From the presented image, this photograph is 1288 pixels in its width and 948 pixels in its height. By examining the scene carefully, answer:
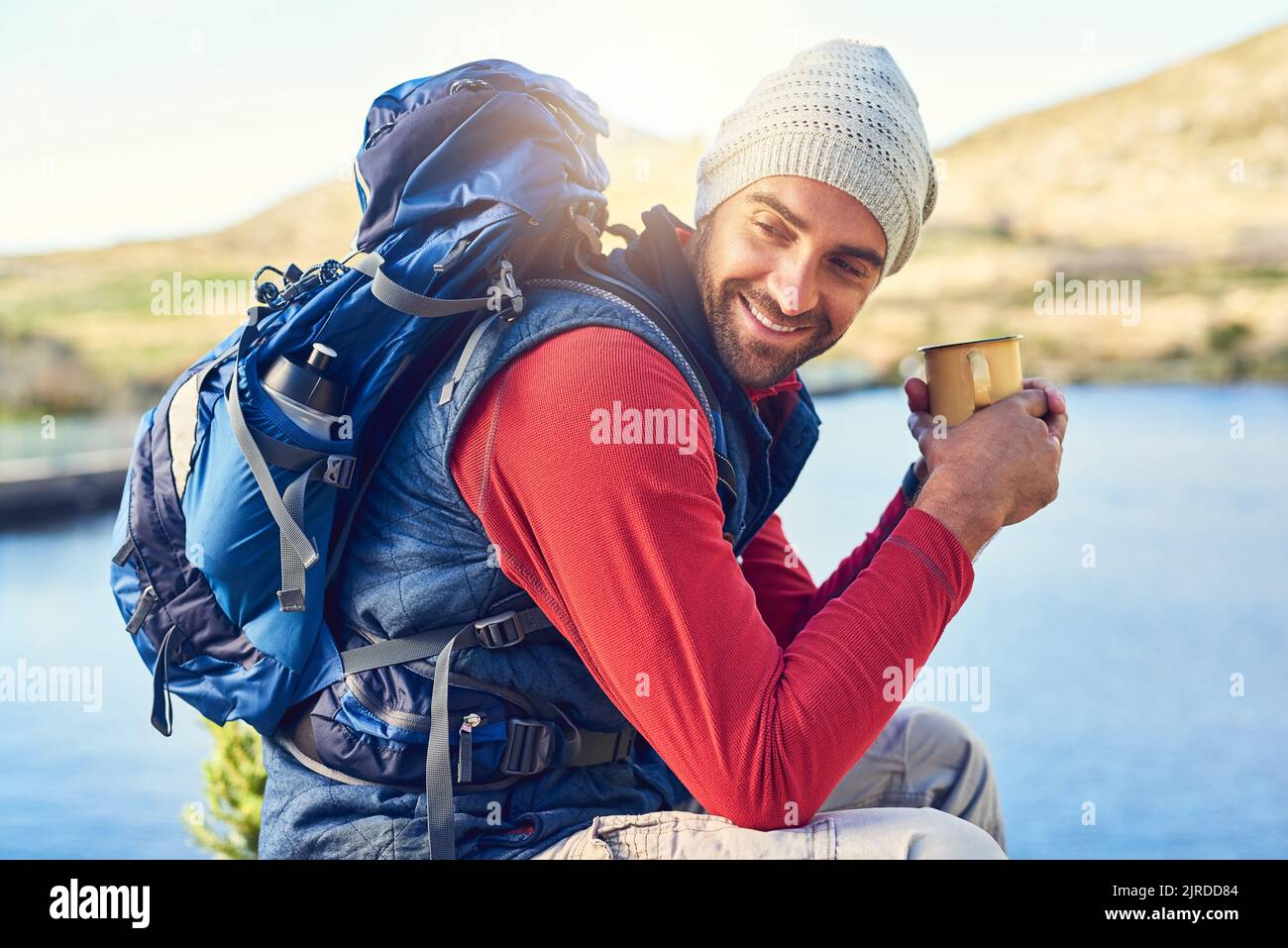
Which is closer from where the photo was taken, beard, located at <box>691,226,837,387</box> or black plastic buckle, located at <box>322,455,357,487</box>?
black plastic buckle, located at <box>322,455,357,487</box>

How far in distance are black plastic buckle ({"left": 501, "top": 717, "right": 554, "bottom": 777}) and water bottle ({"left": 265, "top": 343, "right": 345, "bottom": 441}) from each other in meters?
0.37

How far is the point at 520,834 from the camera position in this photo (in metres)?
1.29

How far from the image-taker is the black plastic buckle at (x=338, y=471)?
1.21m

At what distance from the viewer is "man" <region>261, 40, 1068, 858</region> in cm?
114

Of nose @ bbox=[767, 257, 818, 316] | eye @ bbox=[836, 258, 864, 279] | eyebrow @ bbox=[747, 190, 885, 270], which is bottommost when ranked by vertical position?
nose @ bbox=[767, 257, 818, 316]

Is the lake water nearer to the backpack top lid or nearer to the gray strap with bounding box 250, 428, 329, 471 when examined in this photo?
the backpack top lid

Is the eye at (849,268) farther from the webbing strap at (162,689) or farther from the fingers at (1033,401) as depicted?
the webbing strap at (162,689)

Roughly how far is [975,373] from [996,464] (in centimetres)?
16

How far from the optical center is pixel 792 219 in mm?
1421

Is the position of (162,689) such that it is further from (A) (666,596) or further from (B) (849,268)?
(B) (849,268)

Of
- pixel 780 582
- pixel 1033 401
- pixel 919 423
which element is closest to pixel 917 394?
pixel 919 423

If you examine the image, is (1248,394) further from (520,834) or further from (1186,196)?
(520,834)

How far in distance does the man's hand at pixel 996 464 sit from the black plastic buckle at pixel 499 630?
1.53 ft

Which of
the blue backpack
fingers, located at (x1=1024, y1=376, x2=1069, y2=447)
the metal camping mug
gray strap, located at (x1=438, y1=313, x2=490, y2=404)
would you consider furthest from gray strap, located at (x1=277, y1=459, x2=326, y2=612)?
fingers, located at (x1=1024, y1=376, x2=1069, y2=447)
